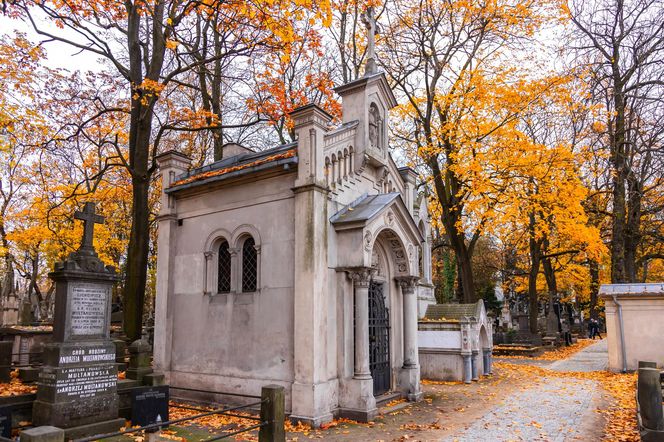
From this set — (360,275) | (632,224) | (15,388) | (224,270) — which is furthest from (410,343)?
(632,224)

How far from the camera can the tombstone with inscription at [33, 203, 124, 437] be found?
26.6 feet

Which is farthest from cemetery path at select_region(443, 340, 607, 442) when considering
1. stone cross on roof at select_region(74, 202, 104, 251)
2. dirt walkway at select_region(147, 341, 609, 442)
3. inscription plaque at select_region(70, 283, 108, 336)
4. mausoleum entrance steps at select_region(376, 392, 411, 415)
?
stone cross on roof at select_region(74, 202, 104, 251)

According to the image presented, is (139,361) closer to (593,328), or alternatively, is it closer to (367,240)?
(367,240)

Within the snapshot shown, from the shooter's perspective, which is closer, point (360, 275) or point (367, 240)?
point (360, 275)

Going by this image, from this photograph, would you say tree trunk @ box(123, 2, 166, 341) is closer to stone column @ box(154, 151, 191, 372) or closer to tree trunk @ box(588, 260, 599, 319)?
stone column @ box(154, 151, 191, 372)

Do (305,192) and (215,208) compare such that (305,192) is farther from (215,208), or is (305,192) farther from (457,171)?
(457,171)

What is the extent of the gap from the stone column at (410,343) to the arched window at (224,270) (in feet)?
13.8

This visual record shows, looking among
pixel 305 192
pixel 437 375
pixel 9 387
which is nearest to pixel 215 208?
pixel 305 192

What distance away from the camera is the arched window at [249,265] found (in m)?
10.9

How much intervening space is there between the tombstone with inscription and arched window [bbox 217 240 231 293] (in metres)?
2.56

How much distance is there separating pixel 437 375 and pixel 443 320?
5.69 ft

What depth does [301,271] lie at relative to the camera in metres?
9.72

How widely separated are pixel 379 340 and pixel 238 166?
5268 mm

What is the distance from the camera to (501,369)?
1814 centimetres
